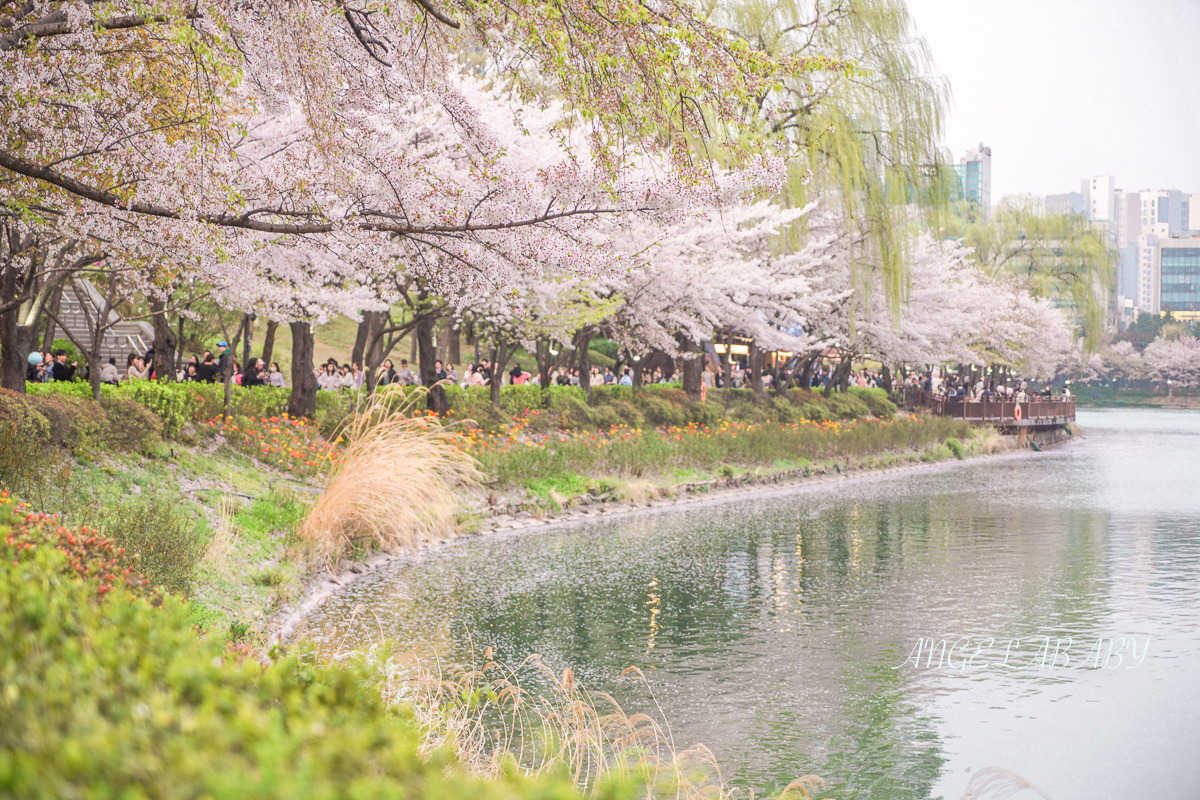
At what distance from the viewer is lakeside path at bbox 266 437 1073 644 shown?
9.80 meters

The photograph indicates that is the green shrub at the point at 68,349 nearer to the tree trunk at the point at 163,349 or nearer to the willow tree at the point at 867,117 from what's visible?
the tree trunk at the point at 163,349

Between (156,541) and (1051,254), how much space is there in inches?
1941

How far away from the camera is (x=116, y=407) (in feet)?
42.8

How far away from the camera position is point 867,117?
2677 cm

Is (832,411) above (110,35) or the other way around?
the other way around

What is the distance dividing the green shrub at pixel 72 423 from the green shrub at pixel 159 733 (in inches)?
369

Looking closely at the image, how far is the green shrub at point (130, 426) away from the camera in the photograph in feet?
41.5

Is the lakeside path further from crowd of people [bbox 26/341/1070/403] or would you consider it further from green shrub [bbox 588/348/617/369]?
green shrub [bbox 588/348/617/369]

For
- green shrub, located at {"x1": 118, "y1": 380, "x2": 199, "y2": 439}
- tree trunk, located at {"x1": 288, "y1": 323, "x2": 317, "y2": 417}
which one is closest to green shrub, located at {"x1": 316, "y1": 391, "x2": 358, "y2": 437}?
tree trunk, located at {"x1": 288, "y1": 323, "x2": 317, "y2": 417}

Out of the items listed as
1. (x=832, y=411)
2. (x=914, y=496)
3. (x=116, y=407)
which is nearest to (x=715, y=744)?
(x=116, y=407)

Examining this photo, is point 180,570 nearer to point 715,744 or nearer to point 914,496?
point 715,744

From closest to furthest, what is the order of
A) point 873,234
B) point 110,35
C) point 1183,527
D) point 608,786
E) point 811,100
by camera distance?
point 608,786 → point 110,35 → point 1183,527 → point 811,100 → point 873,234

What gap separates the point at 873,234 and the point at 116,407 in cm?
2072

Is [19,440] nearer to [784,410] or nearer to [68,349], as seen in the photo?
[68,349]
